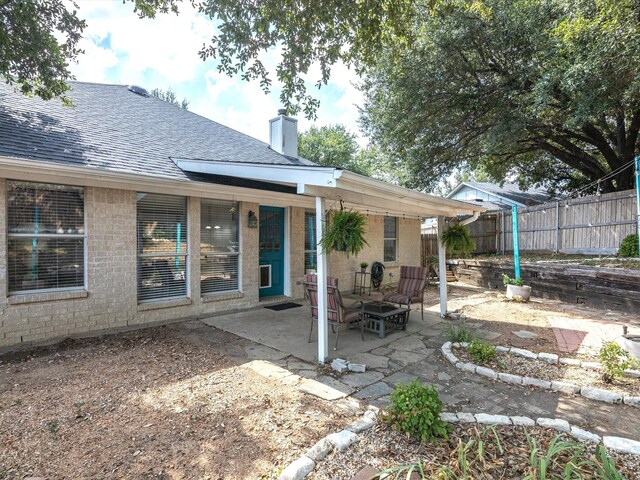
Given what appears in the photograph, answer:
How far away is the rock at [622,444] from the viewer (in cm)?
250

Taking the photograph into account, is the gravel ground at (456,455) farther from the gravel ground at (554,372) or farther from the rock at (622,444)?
the gravel ground at (554,372)

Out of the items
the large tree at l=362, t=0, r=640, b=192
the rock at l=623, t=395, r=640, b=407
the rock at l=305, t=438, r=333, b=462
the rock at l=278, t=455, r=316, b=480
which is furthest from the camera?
the large tree at l=362, t=0, r=640, b=192

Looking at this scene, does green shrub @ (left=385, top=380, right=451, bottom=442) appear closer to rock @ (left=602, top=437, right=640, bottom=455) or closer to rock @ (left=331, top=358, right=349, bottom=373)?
rock @ (left=602, top=437, right=640, bottom=455)

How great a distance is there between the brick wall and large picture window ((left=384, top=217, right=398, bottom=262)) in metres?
5.09

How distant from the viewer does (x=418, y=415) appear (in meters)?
2.61

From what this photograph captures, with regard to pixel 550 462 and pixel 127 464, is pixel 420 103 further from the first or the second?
pixel 127 464

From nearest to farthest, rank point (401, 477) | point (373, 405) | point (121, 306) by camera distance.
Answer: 1. point (401, 477)
2. point (373, 405)
3. point (121, 306)

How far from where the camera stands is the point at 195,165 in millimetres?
6320

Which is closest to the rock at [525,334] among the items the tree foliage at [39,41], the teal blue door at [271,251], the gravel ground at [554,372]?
the gravel ground at [554,372]

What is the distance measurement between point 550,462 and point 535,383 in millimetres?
1554

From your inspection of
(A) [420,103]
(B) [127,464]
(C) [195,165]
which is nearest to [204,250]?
(C) [195,165]

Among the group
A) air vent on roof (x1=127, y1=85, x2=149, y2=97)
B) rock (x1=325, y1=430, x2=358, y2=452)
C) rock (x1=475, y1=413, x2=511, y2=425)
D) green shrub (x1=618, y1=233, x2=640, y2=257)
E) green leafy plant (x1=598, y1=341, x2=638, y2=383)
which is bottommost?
rock (x1=475, y1=413, x2=511, y2=425)

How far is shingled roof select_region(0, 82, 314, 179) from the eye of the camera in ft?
17.1

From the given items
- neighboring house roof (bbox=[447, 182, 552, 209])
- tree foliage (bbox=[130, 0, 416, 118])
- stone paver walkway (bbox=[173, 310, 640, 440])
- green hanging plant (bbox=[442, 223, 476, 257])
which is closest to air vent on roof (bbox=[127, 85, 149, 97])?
tree foliage (bbox=[130, 0, 416, 118])
